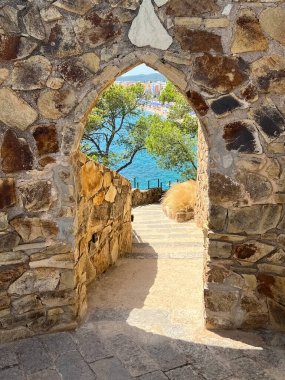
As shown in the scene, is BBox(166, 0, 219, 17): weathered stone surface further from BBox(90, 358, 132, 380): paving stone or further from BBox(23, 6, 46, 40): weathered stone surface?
BBox(90, 358, 132, 380): paving stone

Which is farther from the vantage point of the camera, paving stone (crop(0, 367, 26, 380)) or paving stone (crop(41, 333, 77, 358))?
paving stone (crop(41, 333, 77, 358))

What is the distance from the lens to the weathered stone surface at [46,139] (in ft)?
9.14

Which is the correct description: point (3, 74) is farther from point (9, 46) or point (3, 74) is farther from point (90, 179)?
point (90, 179)

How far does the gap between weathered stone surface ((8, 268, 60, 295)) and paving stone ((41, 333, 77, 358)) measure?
341mm

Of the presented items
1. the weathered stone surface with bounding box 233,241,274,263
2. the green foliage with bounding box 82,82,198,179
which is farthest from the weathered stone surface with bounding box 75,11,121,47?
the green foliage with bounding box 82,82,198,179

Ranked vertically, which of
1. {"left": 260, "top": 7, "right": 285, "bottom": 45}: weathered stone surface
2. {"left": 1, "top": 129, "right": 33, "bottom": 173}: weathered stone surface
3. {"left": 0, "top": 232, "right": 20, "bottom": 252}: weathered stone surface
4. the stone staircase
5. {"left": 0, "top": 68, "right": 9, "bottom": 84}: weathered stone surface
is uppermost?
{"left": 260, "top": 7, "right": 285, "bottom": 45}: weathered stone surface

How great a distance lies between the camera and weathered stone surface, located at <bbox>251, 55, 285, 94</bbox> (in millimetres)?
2592

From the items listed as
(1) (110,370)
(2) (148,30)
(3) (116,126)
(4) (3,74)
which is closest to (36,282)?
(1) (110,370)

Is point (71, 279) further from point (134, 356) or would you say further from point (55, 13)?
point (55, 13)

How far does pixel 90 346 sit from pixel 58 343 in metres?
0.25

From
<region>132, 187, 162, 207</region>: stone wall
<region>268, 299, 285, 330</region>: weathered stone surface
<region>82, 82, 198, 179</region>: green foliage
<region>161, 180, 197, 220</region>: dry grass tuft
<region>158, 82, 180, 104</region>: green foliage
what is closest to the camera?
<region>268, 299, 285, 330</region>: weathered stone surface

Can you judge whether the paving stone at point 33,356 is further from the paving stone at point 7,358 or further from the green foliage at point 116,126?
the green foliage at point 116,126

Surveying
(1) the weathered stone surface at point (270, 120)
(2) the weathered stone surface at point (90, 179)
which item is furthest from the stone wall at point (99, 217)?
(1) the weathered stone surface at point (270, 120)

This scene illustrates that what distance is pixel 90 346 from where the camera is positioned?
9.27ft
